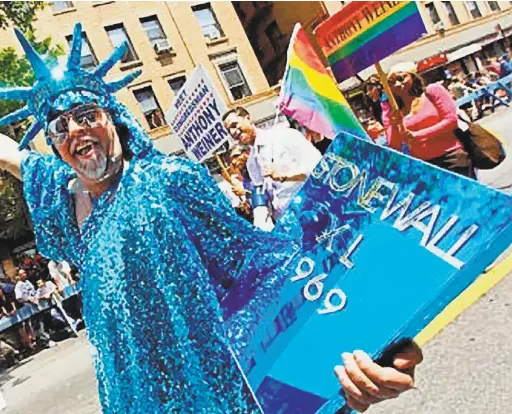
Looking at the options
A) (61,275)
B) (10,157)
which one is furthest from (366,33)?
(61,275)

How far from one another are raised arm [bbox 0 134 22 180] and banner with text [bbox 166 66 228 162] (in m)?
3.52

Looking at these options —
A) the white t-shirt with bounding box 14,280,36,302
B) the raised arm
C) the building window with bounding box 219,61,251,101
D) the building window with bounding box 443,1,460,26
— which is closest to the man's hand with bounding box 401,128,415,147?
the raised arm

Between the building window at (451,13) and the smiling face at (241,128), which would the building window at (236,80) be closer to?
the building window at (451,13)

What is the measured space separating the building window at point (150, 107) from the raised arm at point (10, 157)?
83.1ft

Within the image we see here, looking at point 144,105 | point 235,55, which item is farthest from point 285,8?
point 144,105

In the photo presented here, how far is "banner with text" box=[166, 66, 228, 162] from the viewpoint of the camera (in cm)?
593

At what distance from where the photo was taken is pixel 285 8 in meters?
34.5

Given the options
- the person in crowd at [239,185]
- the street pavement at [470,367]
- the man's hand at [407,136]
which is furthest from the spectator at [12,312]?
the man's hand at [407,136]

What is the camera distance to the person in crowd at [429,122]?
4699 mm

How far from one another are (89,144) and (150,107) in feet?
86.1

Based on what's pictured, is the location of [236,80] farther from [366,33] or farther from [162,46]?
[366,33]

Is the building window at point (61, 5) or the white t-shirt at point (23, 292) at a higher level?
the building window at point (61, 5)

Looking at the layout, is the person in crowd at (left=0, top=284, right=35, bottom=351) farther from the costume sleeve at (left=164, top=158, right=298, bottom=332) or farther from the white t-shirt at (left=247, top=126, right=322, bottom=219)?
the costume sleeve at (left=164, top=158, right=298, bottom=332)

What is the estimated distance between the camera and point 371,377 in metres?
1.33
